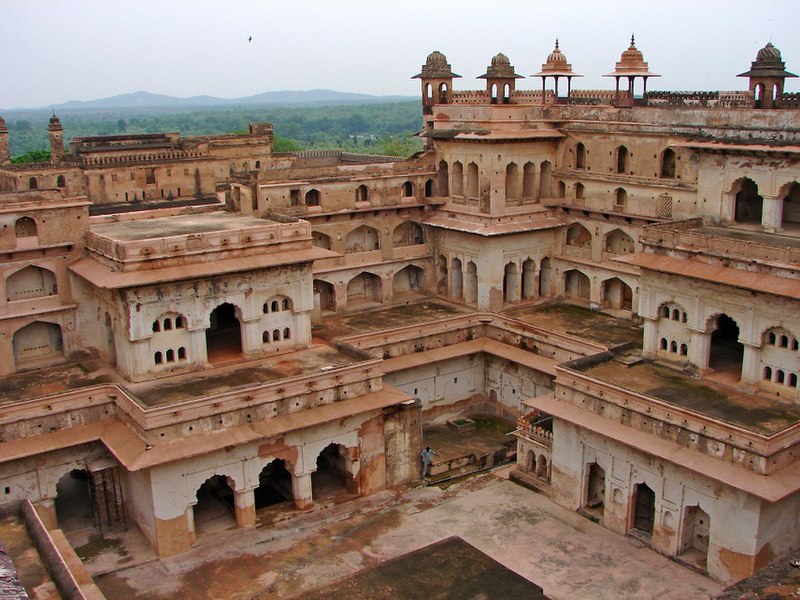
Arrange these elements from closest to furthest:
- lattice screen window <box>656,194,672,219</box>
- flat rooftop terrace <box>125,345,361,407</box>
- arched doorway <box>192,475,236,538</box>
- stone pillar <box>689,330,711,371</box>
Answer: flat rooftop terrace <box>125,345,361,407</box> < arched doorway <box>192,475,236,538</box> < stone pillar <box>689,330,711,371</box> < lattice screen window <box>656,194,672,219</box>

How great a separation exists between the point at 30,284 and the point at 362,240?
39.2ft

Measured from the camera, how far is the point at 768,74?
27406 mm

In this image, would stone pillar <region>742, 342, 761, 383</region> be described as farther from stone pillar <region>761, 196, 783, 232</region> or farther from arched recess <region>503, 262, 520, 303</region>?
arched recess <region>503, 262, 520, 303</region>

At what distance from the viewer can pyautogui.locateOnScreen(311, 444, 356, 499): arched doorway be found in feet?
79.2

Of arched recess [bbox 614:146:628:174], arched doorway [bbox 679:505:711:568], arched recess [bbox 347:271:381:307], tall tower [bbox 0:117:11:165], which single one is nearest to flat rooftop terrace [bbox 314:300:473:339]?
arched recess [bbox 347:271:381:307]

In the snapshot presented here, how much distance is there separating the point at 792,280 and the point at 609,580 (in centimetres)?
828

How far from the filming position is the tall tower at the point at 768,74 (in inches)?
1080

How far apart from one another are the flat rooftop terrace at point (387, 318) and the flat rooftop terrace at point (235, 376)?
2.63 m

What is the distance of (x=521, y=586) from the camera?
46.8ft

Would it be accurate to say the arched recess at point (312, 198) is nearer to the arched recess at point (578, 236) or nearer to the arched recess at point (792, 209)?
the arched recess at point (578, 236)

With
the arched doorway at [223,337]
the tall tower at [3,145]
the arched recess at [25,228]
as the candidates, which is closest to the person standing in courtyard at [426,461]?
the arched doorway at [223,337]

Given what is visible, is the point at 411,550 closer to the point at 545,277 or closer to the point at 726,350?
the point at 726,350

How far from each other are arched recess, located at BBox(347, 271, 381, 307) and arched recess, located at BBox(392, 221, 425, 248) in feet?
5.44

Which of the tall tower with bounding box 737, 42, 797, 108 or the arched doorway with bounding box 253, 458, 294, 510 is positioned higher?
the tall tower with bounding box 737, 42, 797, 108
